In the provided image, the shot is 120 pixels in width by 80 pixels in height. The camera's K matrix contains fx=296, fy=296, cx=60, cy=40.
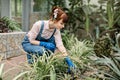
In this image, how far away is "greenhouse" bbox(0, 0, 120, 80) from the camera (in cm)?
464

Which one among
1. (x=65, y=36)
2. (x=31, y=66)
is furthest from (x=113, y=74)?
(x=65, y=36)

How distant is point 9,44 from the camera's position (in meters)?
8.41

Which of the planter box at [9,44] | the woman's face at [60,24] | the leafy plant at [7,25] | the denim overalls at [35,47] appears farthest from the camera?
the leafy plant at [7,25]

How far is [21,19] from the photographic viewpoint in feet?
38.7

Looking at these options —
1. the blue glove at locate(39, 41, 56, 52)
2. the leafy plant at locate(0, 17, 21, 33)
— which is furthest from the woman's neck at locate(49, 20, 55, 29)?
the leafy plant at locate(0, 17, 21, 33)

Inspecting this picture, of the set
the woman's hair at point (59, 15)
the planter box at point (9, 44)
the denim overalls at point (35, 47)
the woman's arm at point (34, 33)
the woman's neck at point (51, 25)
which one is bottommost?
the planter box at point (9, 44)

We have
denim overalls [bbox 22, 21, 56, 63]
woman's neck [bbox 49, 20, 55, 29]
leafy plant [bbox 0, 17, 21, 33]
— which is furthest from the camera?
leafy plant [bbox 0, 17, 21, 33]

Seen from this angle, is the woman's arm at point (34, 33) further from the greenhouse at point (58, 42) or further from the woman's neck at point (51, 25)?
the woman's neck at point (51, 25)

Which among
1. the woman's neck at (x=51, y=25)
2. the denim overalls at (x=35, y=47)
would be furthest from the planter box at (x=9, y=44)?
the woman's neck at (x=51, y=25)

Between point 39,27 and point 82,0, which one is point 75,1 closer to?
point 82,0

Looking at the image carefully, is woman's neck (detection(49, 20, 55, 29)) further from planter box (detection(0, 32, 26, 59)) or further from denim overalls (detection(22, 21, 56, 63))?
planter box (detection(0, 32, 26, 59))

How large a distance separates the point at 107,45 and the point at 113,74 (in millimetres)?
2939

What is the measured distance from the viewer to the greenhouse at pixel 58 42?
4.64m

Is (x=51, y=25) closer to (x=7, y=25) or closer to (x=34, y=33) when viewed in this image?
(x=34, y=33)
